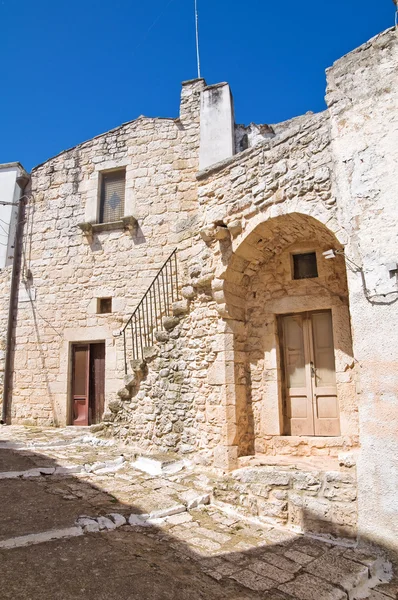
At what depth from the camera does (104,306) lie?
846cm

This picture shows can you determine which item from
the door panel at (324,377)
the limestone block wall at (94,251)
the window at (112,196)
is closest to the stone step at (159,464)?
the door panel at (324,377)

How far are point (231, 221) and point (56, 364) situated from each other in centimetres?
548

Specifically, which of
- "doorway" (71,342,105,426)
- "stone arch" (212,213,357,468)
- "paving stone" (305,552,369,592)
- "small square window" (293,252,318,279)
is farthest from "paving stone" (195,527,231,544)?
"doorway" (71,342,105,426)

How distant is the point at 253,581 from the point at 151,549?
84 centimetres

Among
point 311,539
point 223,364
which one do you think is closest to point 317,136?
point 223,364

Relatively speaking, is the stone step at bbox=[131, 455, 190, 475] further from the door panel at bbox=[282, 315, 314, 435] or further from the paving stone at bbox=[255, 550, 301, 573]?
the paving stone at bbox=[255, 550, 301, 573]

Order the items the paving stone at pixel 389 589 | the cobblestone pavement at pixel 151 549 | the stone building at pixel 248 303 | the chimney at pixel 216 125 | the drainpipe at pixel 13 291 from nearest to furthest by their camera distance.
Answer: the cobblestone pavement at pixel 151 549 < the paving stone at pixel 389 589 < the stone building at pixel 248 303 < the chimney at pixel 216 125 < the drainpipe at pixel 13 291

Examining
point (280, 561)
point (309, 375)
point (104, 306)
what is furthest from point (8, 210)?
point (280, 561)

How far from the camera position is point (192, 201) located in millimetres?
8031

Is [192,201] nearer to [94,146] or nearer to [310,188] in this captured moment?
[94,146]

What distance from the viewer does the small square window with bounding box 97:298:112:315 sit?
8.39 m

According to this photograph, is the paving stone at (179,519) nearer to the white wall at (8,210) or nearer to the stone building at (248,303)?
the stone building at (248,303)

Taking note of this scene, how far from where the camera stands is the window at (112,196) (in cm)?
880

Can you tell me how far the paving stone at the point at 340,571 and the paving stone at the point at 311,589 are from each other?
0.28ft
